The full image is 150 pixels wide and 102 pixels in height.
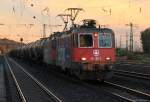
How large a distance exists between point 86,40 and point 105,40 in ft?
3.53

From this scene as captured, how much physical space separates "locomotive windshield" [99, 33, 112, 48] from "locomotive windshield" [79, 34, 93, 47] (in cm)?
57

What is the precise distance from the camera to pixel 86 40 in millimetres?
28516

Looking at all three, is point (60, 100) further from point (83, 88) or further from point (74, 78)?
point (74, 78)

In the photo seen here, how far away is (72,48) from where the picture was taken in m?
28.8

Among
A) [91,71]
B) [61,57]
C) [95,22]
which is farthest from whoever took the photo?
[61,57]

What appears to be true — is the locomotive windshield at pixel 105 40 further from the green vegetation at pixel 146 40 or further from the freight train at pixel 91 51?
the green vegetation at pixel 146 40

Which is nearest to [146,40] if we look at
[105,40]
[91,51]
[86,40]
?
[105,40]

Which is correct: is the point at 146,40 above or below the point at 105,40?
above

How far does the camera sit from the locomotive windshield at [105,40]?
28438mm

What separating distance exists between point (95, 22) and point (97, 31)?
170 centimetres

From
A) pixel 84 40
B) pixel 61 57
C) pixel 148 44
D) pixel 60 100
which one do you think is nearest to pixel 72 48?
pixel 84 40

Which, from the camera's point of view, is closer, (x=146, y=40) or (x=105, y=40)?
(x=105, y=40)

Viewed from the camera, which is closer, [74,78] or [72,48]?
[72,48]

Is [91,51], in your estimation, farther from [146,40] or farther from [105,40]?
[146,40]
